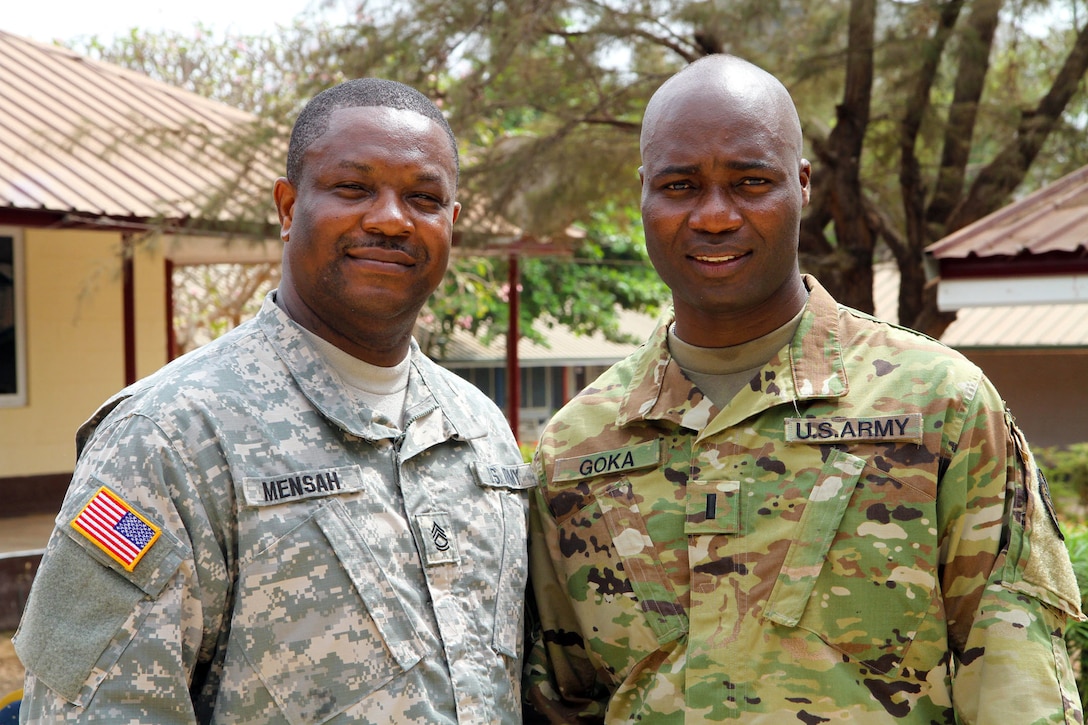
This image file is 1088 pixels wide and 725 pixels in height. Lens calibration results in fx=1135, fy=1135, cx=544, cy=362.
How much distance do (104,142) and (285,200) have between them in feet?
26.4

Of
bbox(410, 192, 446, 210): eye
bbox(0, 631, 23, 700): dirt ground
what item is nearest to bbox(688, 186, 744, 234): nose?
bbox(410, 192, 446, 210): eye

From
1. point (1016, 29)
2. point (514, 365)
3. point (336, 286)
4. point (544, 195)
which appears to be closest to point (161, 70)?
point (514, 365)

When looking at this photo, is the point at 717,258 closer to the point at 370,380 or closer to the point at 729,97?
the point at 729,97

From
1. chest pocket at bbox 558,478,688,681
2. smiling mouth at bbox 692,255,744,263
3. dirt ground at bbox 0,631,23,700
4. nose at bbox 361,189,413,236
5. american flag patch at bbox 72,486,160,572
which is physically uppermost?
nose at bbox 361,189,413,236

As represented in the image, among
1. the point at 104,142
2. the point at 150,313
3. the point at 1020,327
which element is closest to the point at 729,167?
the point at 104,142

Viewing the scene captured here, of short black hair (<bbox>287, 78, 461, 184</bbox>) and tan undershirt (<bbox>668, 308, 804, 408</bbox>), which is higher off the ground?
short black hair (<bbox>287, 78, 461, 184</bbox>)

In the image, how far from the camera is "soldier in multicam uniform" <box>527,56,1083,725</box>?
86.7 inches

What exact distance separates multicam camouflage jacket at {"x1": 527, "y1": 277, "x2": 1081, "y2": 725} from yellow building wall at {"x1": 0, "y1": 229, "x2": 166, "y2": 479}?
8368 mm

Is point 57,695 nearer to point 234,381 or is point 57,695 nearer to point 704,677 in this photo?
Answer: point 234,381

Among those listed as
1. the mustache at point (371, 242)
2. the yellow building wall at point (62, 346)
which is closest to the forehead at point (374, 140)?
the mustache at point (371, 242)

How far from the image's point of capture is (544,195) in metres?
8.27

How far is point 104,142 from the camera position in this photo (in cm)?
962

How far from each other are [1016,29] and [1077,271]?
1.98 metres

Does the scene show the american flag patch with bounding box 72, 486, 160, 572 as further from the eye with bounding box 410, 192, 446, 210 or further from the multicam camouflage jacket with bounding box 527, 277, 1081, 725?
the multicam camouflage jacket with bounding box 527, 277, 1081, 725
